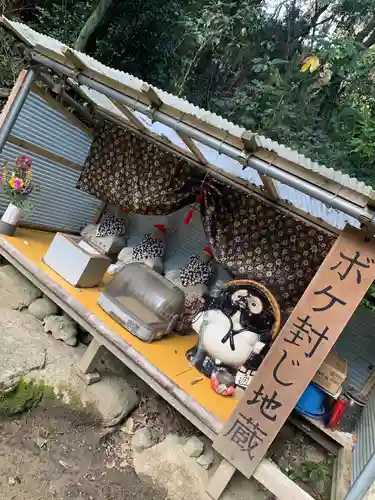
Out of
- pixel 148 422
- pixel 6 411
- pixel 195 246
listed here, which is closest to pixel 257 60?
pixel 195 246

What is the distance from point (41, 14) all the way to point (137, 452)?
7942 millimetres

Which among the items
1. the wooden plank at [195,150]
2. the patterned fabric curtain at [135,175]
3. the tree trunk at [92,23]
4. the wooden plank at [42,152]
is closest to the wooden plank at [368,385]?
the patterned fabric curtain at [135,175]

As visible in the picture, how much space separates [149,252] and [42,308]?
1679 millimetres

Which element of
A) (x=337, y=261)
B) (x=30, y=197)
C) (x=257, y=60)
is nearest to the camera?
(x=337, y=261)

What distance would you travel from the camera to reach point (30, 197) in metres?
5.59

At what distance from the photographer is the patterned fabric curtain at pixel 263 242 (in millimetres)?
4531

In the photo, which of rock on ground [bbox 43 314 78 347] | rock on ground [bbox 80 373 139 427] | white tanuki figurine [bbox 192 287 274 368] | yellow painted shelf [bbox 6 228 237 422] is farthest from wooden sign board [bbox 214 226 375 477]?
rock on ground [bbox 43 314 78 347]

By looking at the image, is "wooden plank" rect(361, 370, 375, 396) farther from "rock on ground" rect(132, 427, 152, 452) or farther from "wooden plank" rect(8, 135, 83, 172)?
"wooden plank" rect(8, 135, 83, 172)

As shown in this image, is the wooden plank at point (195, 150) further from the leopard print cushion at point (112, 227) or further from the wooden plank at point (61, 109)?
the wooden plank at point (61, 109)

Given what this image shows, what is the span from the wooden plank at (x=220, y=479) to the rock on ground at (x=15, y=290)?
2.92 m

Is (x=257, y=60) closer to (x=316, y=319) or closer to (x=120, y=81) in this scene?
(x=120, y=81)

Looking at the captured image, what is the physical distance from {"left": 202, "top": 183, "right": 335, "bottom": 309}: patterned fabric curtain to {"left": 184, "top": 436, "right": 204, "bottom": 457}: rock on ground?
176 cm

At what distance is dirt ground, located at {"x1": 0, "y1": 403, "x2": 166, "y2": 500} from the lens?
3.43m

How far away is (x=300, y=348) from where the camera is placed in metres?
3.14
